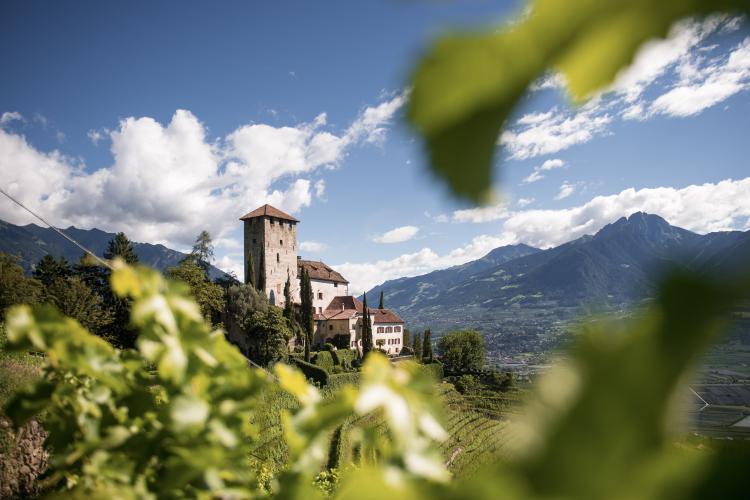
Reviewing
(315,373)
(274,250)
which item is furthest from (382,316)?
(315,373)

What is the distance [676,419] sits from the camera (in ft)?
1.24

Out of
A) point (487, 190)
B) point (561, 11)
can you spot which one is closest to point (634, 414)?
point (487, 190)

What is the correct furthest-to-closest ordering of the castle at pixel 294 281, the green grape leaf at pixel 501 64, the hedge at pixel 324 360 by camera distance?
the castle at pixel 294 281 < the hedge at pixel 324 360 < the green grape leaf at pixel 501 64

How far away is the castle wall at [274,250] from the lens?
61031mm

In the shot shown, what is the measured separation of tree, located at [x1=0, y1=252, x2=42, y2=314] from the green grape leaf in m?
39.9

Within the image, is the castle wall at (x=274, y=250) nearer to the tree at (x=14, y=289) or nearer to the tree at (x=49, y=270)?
the tree at (x=49, y=270)

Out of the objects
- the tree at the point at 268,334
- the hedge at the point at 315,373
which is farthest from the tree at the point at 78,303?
the hedge at the point at 315,373

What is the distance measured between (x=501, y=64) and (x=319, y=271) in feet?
233

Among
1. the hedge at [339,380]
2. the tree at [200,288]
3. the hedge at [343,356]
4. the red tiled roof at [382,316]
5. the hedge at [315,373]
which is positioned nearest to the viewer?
the tree at [200,288]

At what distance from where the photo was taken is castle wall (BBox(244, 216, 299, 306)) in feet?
200

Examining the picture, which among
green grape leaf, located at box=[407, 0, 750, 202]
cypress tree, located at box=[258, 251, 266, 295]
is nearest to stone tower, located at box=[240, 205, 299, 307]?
cypress tree, located at box=[258, 251, 266, 295]

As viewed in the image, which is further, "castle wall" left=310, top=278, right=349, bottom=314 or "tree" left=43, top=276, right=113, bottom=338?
"castle wall" left=310, top=278, right=349, bottom=314

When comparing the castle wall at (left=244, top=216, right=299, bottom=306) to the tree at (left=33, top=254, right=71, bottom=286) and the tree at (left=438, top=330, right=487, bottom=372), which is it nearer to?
the tree at (left=33, top=254, right=71, bottom=286)

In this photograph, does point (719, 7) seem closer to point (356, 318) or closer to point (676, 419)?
point (676, 419)
